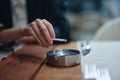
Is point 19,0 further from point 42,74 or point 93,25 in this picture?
point 93,25

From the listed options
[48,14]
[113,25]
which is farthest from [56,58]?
[113,25]

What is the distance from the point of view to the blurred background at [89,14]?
8.29 feet

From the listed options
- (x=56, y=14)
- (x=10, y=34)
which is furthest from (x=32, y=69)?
(x=56, y=14)

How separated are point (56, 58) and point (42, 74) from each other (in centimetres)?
7

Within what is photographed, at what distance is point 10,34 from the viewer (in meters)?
0.97

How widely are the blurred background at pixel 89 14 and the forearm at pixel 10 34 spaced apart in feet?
5.07

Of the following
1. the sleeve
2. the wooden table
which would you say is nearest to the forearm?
the wooden table

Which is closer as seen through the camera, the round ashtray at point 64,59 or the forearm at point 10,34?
the round ashtray at point 64,59

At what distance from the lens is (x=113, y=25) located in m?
1.46

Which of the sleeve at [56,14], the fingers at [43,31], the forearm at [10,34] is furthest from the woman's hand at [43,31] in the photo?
the sleeve at [56,14]

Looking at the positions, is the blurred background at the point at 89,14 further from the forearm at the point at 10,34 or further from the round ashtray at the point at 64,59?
the round ashtray at the point at 64,59

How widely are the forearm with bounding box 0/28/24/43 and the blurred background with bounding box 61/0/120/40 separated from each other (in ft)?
5.07

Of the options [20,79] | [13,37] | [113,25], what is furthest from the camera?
[113,25]

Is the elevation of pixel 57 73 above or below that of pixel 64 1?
below
